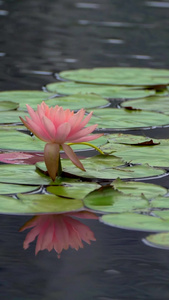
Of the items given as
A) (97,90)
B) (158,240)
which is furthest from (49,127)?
(97,90)

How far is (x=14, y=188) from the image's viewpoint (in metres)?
1.94

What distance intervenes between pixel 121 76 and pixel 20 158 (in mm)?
1872

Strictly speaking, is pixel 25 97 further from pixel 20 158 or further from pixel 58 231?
pixel 58 231

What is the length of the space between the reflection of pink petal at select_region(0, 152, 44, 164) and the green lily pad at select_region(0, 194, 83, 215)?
341mm

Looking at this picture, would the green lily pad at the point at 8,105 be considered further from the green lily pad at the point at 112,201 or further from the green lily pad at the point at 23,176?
the green lily pad at the point at 112,201

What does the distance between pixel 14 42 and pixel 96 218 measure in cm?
398

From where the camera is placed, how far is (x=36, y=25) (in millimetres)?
6512

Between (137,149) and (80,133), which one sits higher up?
(80,133)

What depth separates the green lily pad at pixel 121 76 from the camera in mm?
3811

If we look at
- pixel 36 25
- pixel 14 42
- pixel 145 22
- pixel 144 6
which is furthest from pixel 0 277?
pixel 144 6

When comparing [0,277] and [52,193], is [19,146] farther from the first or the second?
[0,277]

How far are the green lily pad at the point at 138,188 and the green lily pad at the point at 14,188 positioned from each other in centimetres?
25

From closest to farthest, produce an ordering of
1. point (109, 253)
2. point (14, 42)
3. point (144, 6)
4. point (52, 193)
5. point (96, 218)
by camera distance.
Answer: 1. point (109, 253)
2. point (96, 218)
3. point (52, 193)
4. point (14, 42)
5. point (144, 6)

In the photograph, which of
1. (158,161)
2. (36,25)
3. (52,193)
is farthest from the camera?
(36,25)
